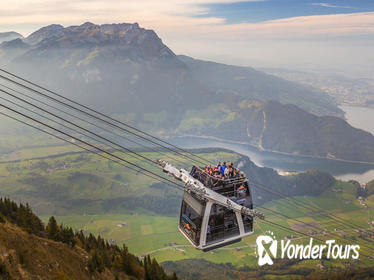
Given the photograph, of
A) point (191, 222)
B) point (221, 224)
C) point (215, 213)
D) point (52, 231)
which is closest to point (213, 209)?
point (215, 213)

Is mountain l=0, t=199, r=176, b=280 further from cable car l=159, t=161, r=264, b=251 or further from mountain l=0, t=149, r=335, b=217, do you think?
mountain l=0, t=149, r=335, b=217

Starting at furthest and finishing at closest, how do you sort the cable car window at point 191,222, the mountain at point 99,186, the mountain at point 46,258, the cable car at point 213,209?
the mountain at point 99,186
the cable car window at point 191,222
the cable car at point 213,209
the mountain at point 46,258

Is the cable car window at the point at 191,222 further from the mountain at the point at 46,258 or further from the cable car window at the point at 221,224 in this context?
the mountain at the point at 46,258

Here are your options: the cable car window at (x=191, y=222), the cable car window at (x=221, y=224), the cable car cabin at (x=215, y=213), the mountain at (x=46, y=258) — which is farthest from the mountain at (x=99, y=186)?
the cable car window at (x=221, y=224)

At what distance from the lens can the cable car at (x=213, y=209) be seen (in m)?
20.7

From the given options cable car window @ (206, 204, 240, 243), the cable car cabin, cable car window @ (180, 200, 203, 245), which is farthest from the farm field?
cable car window @ (206, 204, 240, 243)

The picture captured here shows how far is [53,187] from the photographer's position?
6319 inches

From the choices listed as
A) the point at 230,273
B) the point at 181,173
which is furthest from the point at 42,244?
the point at 230,273

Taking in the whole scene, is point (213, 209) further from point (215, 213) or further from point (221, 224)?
point (221, 224)

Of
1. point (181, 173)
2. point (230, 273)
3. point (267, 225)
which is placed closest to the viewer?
point (181, 173)

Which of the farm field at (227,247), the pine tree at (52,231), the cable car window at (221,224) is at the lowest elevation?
the farm field at (227,247)

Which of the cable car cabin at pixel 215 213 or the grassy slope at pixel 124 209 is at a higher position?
the cable car cabin at pixel 215 213

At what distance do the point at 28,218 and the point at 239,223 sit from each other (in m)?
16.8

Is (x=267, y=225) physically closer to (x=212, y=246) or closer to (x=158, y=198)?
(x=158, y=198)
